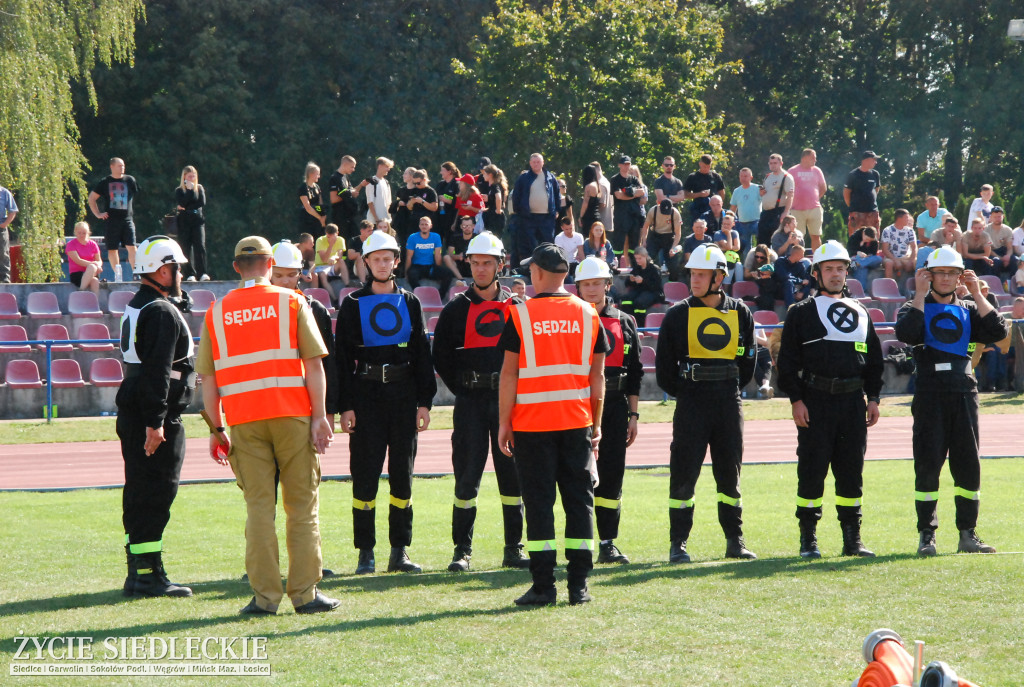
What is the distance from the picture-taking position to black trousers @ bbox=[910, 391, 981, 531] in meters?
9.38

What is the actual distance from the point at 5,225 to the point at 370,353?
15433 millimetres

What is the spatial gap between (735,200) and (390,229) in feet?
23.1

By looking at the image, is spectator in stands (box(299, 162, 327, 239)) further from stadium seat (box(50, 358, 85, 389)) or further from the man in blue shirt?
stadium seat (box(50, 358, 85, 389))

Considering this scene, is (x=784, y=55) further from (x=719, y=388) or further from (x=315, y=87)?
(x=719, y=388)

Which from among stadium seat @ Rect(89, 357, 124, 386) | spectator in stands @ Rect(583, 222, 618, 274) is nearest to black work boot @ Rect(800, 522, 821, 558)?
spectator in stands @ Rect(583, 222, 618, 274)

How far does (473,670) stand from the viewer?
611cm

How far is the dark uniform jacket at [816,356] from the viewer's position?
9.24 metres

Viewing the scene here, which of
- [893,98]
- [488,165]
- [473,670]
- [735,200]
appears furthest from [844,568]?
[893,98]

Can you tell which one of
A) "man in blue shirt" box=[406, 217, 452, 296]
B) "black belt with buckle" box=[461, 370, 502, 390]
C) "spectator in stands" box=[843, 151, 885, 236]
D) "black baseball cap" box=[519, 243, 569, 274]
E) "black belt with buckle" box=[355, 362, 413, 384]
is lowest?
"black belt with buckle" box=[461, 370, 502, 390]

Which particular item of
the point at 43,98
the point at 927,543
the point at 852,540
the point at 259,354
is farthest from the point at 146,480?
the point at 43,98

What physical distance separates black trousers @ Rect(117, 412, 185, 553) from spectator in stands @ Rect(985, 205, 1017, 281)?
20.0m

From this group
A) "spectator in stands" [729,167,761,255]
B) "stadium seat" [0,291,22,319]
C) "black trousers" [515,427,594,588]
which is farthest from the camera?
"spectator in stands" [729,167,761,255]

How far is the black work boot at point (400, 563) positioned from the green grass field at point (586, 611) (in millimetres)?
123

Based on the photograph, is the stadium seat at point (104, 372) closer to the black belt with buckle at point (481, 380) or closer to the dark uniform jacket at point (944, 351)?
the black belt with buckle at point (481, 380)
